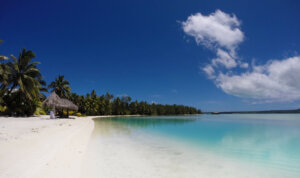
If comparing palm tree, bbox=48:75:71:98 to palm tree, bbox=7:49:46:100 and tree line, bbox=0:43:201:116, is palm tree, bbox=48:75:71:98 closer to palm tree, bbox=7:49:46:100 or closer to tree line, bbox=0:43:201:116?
tree line, bbox=0:43:201:116

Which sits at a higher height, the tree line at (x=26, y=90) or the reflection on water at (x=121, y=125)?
the tree line at (x=26, y=90)

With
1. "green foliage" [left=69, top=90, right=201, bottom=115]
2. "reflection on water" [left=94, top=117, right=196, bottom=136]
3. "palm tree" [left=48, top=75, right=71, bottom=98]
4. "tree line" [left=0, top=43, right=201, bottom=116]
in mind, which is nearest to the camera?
"reflection on water" [left=94, top=117, right=196, bottom=136]

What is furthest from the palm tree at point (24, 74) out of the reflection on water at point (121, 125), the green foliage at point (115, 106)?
the green foliage at point (115, 106)

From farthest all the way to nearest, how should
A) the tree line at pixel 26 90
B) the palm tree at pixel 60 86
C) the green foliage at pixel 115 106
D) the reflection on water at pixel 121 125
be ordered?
the green foliage at pixel 115 106 → the palm tree at pixel 60 86 → the tree line at pixel 26 90 → the reflection on water at pixel 121 125

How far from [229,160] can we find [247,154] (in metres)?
1.25

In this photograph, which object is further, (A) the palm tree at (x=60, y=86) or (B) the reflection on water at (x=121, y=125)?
(A) the palm tree at (x=60, y=86)

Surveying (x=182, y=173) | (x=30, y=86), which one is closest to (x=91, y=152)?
(x=182, y=173)

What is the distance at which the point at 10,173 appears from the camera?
8.67 feet

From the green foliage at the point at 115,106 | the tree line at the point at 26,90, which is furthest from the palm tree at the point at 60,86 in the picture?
the green foliage at the point at 115,106

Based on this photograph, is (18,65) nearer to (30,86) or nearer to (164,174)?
(30,86)

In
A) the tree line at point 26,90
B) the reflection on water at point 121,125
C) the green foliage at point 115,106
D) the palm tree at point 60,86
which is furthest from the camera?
the green foliage at point 115,106

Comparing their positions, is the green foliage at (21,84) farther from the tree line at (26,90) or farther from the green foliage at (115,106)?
the green foliage at (115,106)

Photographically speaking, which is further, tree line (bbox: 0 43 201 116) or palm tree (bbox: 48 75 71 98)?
palm tree (bbox: 48 75 71 98)

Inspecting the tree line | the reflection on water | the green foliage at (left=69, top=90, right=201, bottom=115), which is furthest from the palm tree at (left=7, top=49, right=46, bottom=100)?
the green foliage at (left=69, top=90, right=201, bottom=115)
